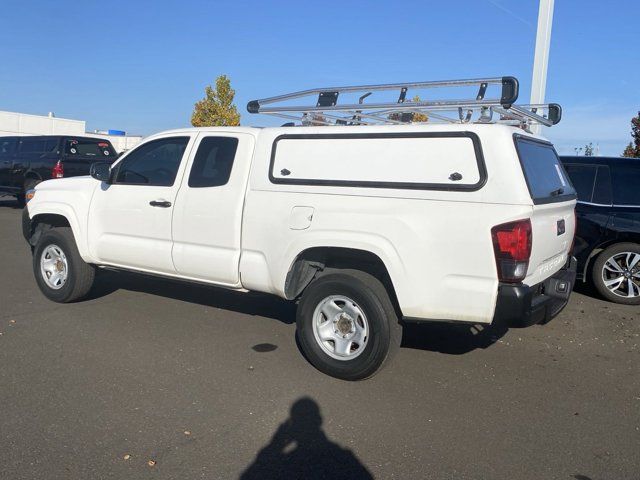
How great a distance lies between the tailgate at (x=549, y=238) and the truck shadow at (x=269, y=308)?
1.96 ft

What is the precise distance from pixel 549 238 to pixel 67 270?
4837 mm

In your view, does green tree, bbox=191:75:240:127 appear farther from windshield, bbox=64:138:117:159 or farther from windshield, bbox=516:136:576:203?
windshield, bbox=516:136:576:203

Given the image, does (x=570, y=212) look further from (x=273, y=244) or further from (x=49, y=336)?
(x=49, y=336)

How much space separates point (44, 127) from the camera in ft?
132

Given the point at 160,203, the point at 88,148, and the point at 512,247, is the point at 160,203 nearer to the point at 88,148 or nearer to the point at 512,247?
the point at 512,247

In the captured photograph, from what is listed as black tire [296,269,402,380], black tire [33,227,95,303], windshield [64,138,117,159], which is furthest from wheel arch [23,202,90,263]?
windshield [64,138,117,159]

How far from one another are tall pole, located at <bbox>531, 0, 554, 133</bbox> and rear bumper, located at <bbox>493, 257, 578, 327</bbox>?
6.97 meters

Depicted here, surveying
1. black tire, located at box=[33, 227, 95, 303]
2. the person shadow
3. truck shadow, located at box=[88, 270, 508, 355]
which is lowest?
the person shadow

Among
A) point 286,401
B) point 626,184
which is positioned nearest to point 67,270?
point 286,401

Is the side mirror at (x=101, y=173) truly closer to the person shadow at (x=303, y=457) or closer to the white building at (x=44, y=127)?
the person shadow at (x=303, y=457)

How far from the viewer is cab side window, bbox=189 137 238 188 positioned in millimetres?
5164

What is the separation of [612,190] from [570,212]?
2.55 m

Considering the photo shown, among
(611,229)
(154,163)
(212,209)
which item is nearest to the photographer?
(212,209)

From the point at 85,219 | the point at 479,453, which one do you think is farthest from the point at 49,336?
the point at 479,453
